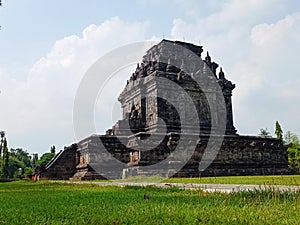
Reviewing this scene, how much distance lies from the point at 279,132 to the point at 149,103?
26592mm

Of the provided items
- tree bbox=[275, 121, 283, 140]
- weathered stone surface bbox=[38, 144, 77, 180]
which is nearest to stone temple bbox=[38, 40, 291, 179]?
weathered stone surface bbox=[38, 144, 77, 180]

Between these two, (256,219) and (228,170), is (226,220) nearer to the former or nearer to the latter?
(256,219)

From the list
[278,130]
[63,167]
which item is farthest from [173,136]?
[278,130]

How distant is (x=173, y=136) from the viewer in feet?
88.5

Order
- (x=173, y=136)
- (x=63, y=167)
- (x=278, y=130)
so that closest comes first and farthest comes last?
(x=173, y=136)
(x=63, y=167)
(x=278, y=130)

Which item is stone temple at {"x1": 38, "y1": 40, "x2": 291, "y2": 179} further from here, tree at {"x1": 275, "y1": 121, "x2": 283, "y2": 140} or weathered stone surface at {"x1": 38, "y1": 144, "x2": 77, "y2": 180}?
tree at {"x1": 275, "y1": 121, "x2": 283, "y2": 140}

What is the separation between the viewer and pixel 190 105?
108 feet

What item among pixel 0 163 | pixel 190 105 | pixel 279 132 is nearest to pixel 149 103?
pixel 190 105

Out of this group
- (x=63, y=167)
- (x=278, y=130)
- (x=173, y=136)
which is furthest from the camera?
(x=278, y=130)

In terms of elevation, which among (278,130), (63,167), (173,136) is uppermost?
(278,130)

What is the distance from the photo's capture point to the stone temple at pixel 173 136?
26.3 metres

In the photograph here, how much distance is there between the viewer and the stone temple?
86.4 ft

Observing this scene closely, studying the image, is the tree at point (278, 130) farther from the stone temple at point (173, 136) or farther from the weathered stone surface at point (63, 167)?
the weathered stone surface at point (63, 167)

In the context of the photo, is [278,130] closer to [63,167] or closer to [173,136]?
[173,136]
